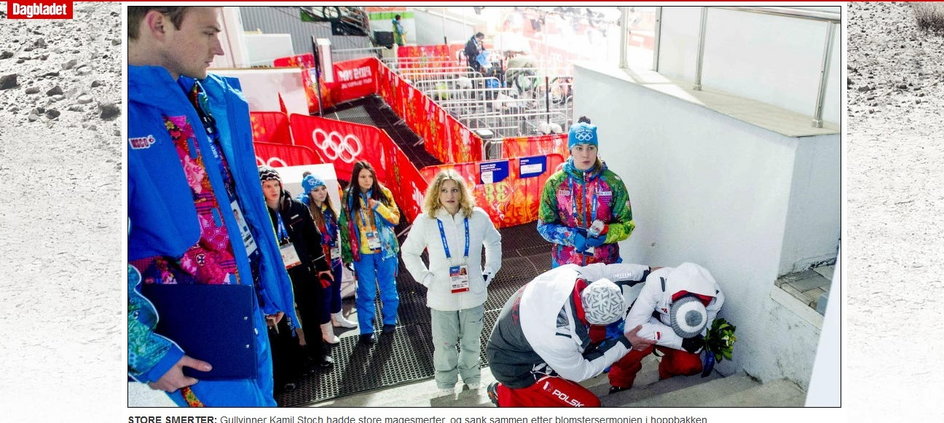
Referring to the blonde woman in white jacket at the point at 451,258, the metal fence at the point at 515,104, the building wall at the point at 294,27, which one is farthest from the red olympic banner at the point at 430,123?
the building wall at the point at 294,27

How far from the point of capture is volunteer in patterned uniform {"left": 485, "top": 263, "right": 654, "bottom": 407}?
2.66 m

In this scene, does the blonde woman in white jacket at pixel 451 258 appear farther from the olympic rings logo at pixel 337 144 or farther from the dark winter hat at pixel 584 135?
the olympic rings logo at pixel 337 144

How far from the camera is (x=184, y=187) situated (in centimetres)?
206

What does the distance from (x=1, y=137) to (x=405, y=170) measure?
393 cm

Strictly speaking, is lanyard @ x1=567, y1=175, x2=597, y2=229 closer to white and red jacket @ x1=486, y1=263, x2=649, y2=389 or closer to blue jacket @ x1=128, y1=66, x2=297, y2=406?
white and red jacket @ x1=486, y1=263, x2=649, y2=389

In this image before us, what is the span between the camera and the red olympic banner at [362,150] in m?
6.91

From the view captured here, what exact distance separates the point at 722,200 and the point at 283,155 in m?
5.07

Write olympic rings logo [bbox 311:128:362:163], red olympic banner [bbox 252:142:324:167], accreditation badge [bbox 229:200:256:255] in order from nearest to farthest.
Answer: accreditation badge [bbox 229:200:256:255]
red olympic banner [bbox 252:142:324:167]
olympic rings logo [bbox 311:128:362:163]

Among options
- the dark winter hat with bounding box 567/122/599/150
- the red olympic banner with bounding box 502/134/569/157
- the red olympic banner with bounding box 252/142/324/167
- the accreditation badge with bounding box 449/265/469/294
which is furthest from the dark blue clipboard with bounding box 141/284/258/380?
the red olympic banner with bounding box 502/134/569/157

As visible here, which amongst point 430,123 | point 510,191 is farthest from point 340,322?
point 430,123

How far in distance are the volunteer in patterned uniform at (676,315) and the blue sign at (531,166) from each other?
357cm

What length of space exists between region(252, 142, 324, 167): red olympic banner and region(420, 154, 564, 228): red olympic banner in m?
1.43

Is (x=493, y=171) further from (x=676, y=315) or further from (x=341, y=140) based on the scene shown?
(x=676, y=315)

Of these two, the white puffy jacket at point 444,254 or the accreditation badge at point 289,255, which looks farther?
the accreditation badge at point 289,255
